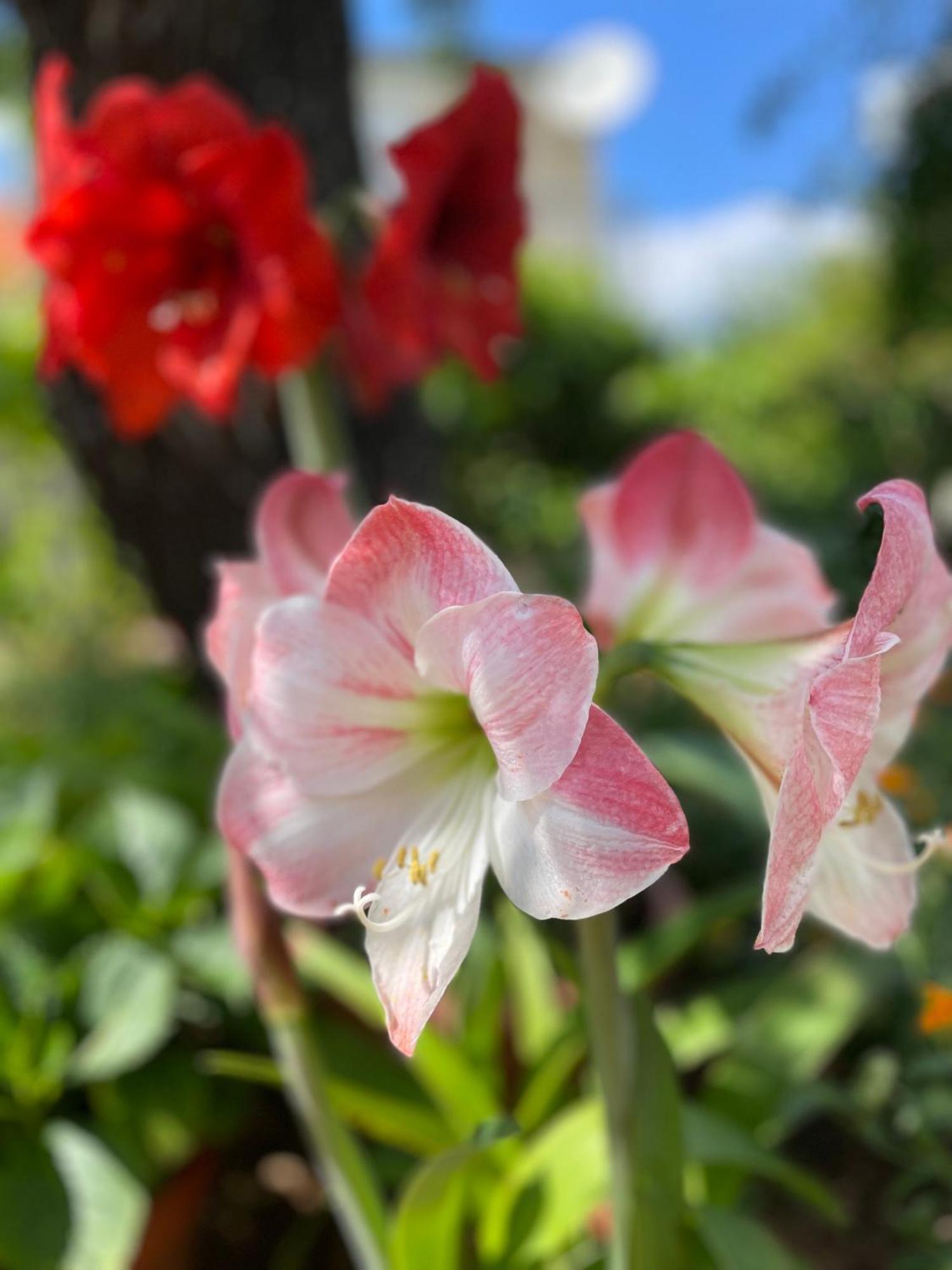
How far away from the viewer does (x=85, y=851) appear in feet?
3.36

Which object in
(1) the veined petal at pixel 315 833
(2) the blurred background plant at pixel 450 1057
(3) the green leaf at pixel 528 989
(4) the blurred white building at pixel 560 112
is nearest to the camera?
(1) the veined petal at pixel 315 833

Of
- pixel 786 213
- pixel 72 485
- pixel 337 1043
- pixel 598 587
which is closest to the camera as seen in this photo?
pixel 598 587

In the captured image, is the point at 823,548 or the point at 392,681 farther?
the point at 823,548

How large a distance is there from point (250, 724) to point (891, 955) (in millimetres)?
733

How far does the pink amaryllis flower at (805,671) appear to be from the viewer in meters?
0.38

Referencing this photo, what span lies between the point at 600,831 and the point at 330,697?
0.45ft

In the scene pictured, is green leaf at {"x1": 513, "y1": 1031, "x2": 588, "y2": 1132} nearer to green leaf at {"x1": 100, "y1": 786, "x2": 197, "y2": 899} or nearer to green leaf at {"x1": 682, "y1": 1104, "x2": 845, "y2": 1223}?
green leaf at {"x1": 682, "y1": 1104, "x2": 845, "y2": 1223}

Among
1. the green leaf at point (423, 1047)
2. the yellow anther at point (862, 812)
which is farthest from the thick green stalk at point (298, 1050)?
the yellow anther at point (862, 812)

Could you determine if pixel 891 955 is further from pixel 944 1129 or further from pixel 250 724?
pixel 250 724

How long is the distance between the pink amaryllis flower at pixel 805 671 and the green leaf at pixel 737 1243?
0.90 feet

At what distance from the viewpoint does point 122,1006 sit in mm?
886

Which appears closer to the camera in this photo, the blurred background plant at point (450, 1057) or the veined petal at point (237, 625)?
the veined petal at point (237, 625)

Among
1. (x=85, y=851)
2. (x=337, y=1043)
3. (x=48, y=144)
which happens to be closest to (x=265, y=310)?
(x=48, y=144)

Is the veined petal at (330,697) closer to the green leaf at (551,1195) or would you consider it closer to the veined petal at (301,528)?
the veined petal at (301,528)
